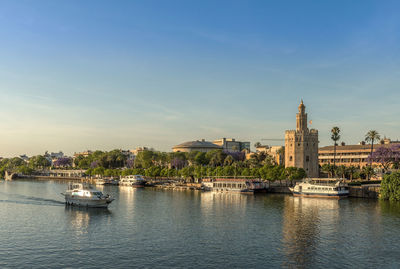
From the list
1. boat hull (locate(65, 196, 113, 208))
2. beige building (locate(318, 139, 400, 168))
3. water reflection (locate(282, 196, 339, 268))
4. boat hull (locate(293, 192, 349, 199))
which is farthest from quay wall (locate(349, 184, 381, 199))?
beige building (locate(318, 139, 400, 168))

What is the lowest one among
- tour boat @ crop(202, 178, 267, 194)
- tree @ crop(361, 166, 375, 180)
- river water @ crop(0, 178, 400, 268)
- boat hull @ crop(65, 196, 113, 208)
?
river water @ crop(0, 178, 400, 268)

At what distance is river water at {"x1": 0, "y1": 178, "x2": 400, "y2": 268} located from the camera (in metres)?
41.9

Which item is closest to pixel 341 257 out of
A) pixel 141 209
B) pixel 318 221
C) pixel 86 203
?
pixel 318 221

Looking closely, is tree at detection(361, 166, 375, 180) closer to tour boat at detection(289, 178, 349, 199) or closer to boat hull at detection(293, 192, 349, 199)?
tour boat at detection(289, 178, 349, 199)

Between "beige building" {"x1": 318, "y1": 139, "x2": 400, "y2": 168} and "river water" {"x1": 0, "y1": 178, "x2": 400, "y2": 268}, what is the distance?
3892 inches

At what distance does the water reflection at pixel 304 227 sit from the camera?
44.2 m

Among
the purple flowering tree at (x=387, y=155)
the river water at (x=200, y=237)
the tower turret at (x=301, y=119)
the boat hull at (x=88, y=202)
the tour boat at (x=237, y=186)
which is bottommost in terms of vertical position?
the river water at (x=200, y=237)

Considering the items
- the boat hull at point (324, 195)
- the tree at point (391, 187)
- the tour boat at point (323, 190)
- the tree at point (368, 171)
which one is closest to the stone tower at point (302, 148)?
the tree at point (368, 171)

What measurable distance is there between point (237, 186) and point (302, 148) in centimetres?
3827

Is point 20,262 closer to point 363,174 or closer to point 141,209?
point 141,209

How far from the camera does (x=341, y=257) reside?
43656mm

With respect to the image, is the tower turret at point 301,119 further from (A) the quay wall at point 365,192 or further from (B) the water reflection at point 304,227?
(B) the water reflection at point 304,227

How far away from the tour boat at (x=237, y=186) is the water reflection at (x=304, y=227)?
89.7ft

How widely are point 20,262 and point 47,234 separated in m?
13.4
